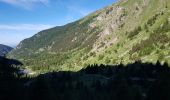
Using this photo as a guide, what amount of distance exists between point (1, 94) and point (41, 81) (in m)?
8.09

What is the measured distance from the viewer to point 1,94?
6431 centimetres

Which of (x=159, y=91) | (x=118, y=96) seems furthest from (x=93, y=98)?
(x=159, y=91)

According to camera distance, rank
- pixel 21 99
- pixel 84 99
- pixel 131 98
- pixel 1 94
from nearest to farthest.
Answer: pixel 1 94 < pixel 21 99 < pixel 131 98 < pixel 84 99

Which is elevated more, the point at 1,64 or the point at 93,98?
the point at 1,64

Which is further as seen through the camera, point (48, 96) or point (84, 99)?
point (84, 99)

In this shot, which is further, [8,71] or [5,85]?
[8,71]

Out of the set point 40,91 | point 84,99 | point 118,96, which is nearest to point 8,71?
point 40,91

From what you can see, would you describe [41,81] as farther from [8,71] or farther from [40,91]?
[8,71]

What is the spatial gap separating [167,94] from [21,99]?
31.7 m

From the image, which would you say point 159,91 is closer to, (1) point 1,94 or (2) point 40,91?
(2) point 40,91

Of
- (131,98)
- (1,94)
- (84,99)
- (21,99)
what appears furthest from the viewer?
(84,99)

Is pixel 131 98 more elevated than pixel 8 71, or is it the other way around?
pixel 8 71

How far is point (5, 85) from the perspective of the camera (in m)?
Result: 66.2

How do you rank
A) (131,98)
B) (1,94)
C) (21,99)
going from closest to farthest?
(1,94) < (21,99) < (131,98)
